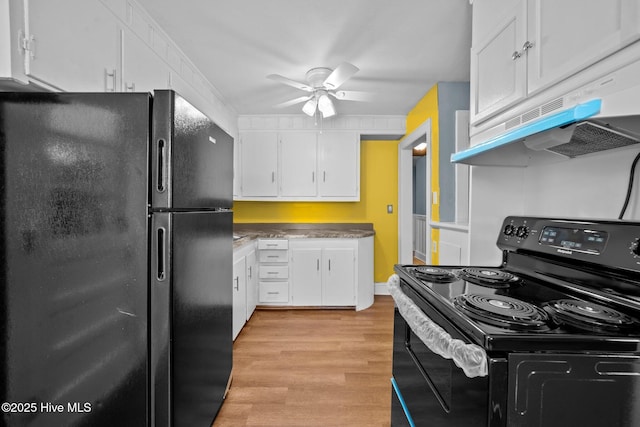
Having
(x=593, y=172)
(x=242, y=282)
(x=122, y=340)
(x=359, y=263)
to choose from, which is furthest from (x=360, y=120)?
(x=122, y=340)

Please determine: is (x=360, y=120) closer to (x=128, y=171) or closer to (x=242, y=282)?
(x=242, y=282)

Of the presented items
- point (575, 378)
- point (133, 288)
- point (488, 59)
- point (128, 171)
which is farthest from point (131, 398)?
point (488, 59)

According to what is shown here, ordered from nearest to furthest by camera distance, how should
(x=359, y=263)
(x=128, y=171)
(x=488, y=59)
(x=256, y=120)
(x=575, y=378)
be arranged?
(x=575, y=378) → (x=128, y=171) → (x=488, y=59) → (x=359, y=263) → (x=256, y=120)

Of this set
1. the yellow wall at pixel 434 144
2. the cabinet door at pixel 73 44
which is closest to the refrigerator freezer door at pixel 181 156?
the cabinet door at pixel 73 44

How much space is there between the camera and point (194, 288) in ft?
3.90

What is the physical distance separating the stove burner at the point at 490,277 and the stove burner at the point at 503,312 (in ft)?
0.68

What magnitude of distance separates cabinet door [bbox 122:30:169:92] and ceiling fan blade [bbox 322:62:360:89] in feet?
3.79

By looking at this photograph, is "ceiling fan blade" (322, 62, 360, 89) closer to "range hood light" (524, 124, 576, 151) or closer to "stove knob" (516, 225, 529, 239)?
"range hood light" (524, 124, 576, 151)

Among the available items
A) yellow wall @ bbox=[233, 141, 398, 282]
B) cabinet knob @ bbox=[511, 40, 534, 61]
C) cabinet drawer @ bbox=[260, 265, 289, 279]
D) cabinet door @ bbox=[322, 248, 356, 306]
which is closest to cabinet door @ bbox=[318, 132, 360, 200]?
yellow wall @ bbox=[233, 141, 398, 282]

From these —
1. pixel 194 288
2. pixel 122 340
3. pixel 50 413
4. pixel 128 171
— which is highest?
pixel 128 171

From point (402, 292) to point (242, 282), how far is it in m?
1.88

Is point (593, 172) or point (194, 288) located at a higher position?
point (593, 172)

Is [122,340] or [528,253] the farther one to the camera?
[528,253]

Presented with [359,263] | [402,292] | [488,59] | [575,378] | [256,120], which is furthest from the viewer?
[256,120]
